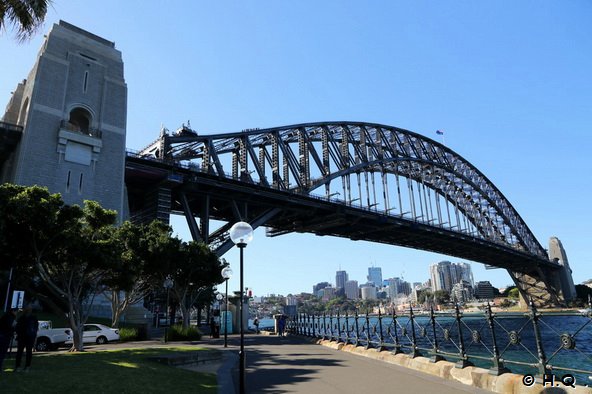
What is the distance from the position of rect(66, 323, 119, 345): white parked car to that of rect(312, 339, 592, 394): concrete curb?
18574mm

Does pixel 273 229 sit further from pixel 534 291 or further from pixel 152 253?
pixel 534 291

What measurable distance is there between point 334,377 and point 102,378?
21.4 ft

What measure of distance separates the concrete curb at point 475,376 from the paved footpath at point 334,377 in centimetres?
31

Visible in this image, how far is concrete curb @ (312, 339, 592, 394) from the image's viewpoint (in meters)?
8.32

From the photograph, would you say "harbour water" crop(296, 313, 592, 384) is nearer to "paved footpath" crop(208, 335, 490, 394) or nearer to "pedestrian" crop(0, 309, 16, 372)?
"paved footpath" crop(208, 335, 490, 394)

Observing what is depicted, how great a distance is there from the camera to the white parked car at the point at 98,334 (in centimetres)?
2620

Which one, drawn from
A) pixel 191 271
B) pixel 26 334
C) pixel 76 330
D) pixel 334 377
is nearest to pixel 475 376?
pixel 334 377

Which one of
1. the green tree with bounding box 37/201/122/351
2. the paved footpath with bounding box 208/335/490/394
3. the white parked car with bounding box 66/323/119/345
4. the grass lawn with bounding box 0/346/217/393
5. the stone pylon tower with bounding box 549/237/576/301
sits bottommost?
the paved footpath with bounding box 208/335/490/394

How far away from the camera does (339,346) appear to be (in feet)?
71.2

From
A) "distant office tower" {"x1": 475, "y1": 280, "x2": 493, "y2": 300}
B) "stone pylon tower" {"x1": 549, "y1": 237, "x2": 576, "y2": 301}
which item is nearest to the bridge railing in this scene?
"stone pylon tower" {"x1": 549, "y1": 237, "x2": 576, "y2": 301}

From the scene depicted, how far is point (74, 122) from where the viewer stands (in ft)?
143

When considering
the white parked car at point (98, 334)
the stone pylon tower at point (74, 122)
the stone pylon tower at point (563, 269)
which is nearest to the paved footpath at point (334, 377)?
the white parked car at point (98, 334)

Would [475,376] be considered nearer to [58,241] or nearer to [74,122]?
[58,241]

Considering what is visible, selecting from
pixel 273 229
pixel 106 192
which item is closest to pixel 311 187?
pixel 273 229
